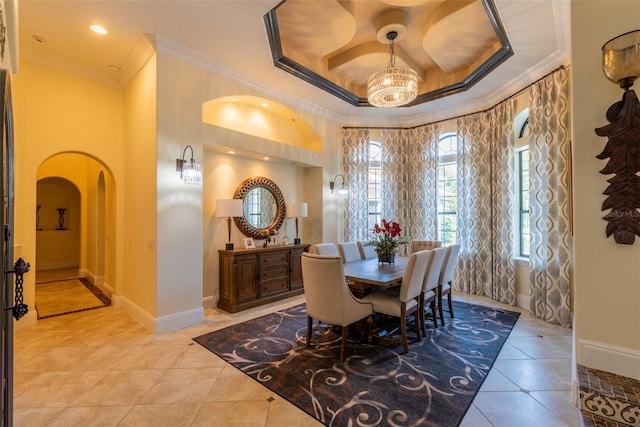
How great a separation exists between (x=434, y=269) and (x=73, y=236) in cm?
994

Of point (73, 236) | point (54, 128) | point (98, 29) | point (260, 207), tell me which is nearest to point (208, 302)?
point (260, 207)

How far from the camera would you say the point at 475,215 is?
16.7 feet

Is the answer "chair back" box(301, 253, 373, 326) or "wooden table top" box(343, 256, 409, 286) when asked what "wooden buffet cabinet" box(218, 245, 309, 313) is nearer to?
"wooden table top" box(343, 256, 409, 286)

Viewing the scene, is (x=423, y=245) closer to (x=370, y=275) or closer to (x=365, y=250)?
(x=365, y=250)

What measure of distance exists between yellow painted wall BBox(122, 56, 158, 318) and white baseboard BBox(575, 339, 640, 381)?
4028 millimetres

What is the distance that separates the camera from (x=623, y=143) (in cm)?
164

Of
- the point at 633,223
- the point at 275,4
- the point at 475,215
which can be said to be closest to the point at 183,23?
the point at 275,4

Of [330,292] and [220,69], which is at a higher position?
[220,69]

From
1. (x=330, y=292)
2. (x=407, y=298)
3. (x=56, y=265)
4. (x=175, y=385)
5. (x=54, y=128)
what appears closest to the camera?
(x=175, y=385)

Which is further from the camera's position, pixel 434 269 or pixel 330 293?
pixel 434 269

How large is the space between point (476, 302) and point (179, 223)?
15.3 feet

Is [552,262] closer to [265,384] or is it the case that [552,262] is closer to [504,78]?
[504,78]

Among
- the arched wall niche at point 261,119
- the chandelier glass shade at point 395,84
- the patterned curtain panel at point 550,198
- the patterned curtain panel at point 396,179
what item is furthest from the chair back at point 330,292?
the patterned curtain panel at point 396,179

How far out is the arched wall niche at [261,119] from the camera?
4.66 metres
